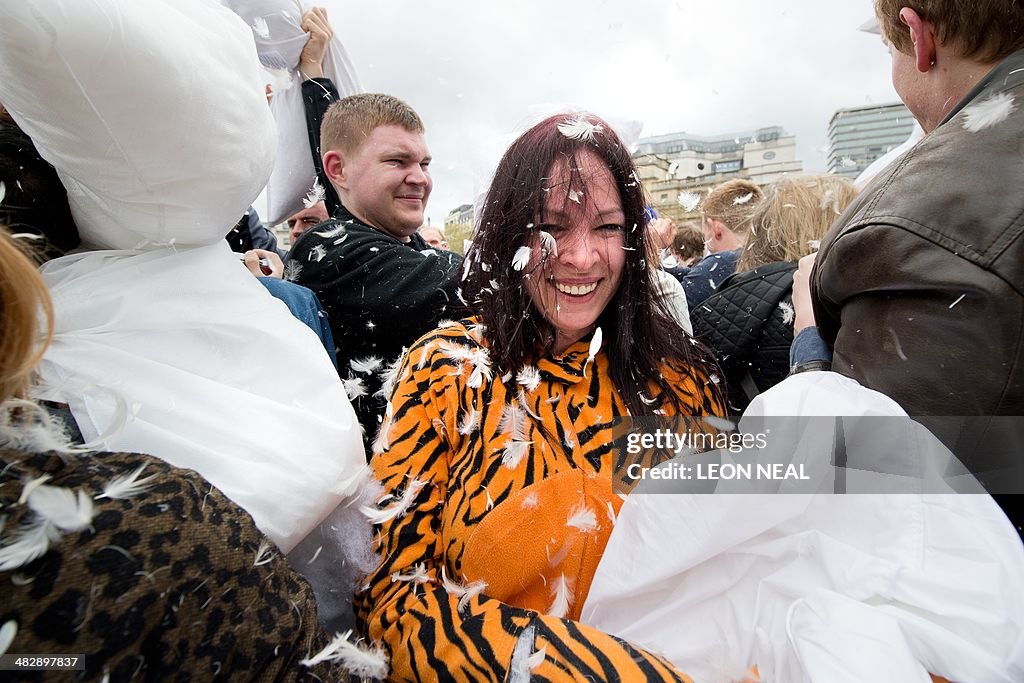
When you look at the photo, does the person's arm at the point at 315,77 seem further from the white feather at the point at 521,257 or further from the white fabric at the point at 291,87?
the white feather at the point at 521,257

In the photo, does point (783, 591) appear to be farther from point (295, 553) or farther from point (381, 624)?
point (295, 553)

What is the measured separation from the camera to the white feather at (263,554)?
2.53 feet

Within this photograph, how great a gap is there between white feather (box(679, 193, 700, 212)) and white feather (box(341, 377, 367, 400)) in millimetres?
2256

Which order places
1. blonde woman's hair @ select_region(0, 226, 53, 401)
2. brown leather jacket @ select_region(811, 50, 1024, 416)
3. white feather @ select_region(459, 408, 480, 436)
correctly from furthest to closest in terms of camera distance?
white feather @ select_region(459, 408, 480, 436) → brown leather jacket @ select_region(811, 50, 1024, 416) → blonde woman's hair @ select_region(0, 226, 53, 401)

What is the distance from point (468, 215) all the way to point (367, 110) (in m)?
0.73

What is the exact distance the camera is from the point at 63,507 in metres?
0.64

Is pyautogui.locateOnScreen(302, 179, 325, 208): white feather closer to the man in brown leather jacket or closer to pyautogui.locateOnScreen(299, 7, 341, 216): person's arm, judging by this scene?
pyautogui.locateOnScreen(299, 7, 341, 216): person's arm

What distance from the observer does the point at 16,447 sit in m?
0.69

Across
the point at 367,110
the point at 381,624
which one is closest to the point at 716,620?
the point at 381,624

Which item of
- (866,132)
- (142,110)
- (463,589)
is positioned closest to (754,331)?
(463,589)

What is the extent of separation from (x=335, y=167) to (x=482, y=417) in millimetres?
1540

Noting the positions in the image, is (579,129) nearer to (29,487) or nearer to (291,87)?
(29,487)

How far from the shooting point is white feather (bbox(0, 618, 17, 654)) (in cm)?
56

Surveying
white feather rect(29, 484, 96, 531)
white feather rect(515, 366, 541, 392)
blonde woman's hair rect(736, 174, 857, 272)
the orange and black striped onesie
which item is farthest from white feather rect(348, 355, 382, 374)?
blonde woman's hair rect(736, 174, 857, 272)
